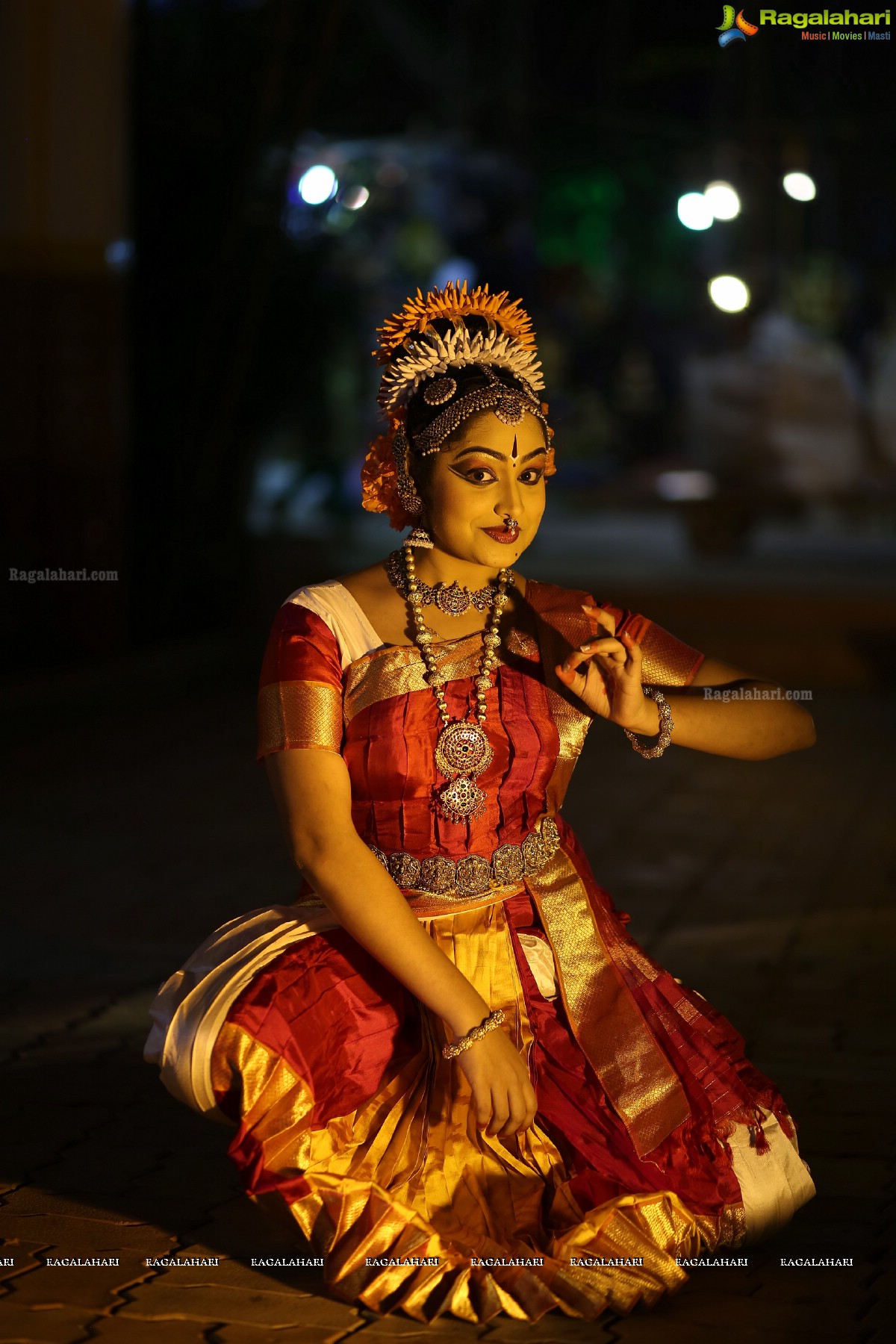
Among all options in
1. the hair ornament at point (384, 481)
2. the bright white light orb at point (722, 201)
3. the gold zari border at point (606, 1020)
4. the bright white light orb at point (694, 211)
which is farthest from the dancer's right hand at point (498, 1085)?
the bright white light orb at point (722, 201)

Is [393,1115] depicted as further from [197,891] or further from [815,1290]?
[197,891]

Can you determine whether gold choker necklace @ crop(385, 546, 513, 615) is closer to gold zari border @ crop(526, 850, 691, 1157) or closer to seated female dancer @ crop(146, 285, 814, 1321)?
seated female dancer @ crop(146, 285, 814, 1321)

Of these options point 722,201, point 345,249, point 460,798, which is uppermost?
point 345,249

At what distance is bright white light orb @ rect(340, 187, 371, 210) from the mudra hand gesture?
9494 mm

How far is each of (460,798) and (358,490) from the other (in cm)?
1263

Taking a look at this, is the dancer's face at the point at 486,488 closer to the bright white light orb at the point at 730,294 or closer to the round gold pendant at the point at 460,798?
the round gold pendant at the point at 460,798

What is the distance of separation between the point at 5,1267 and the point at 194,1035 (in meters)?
0.59

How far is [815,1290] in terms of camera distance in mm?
2729

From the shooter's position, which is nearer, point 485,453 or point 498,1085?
point 498,1085

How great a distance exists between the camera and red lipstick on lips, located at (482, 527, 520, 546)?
2.79 m

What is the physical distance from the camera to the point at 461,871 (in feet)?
9.09

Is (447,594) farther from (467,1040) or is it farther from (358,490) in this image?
(358,490)

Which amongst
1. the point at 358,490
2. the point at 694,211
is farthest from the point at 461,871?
the point at 358,490

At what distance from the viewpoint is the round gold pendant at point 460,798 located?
8.98 feet
